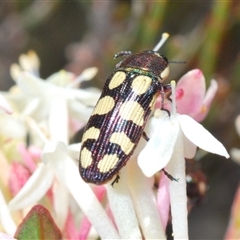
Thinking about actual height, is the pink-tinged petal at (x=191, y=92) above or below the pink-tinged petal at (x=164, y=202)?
above

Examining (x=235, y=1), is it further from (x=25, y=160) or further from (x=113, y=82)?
(x=25, y=160)

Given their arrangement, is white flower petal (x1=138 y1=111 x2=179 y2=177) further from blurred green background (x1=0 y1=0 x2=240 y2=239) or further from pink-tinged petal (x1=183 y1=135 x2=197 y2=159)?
blurred green background (x1=0 y1=0 x2=240 y2=239)

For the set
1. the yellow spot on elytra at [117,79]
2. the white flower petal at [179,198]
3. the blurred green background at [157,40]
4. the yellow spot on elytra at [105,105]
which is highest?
the yellow spot on elytra at [117,79]

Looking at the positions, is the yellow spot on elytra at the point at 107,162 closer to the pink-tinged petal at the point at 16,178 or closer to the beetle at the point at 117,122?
the beetle at the point at 117,122

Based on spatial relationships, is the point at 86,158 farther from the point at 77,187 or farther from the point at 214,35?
the point at 214,35

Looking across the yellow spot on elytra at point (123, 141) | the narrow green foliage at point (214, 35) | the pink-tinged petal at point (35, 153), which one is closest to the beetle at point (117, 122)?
the yellow spot on elytra at point (123, 141)

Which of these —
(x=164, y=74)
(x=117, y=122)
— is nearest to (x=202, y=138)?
(x=117, y=122)

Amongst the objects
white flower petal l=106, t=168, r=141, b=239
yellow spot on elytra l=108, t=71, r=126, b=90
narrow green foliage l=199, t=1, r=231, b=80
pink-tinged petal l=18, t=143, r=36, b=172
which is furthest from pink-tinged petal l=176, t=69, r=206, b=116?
narrow green foliage l=199, t=1, r=231, b=80
